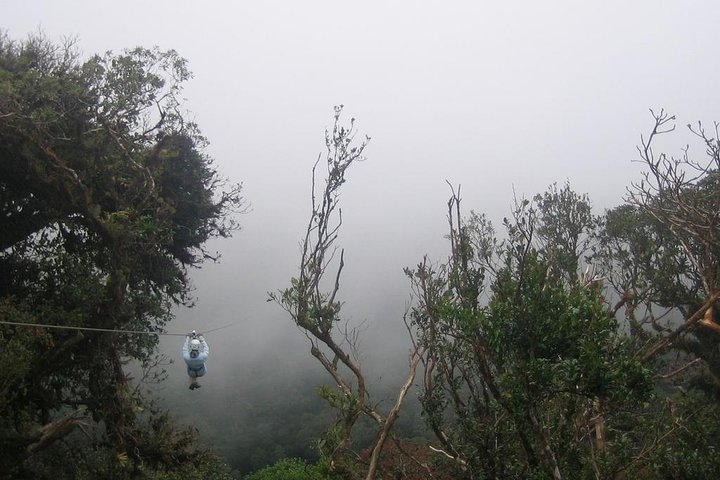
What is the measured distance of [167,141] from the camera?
13.3 meters

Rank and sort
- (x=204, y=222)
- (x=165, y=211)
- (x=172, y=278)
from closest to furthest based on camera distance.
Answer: (x=165, y=211)
(x=172, y=278)
(x=204, y=222)

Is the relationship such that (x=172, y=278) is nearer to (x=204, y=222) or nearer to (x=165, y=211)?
(x=204, y=222)

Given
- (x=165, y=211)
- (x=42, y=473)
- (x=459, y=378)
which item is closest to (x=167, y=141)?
(x=165, y=211)

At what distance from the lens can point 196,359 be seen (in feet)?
32.4

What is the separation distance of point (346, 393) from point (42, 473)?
7.51m

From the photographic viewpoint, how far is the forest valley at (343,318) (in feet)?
19.2

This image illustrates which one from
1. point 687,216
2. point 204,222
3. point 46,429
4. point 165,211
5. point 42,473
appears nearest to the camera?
point 687,216

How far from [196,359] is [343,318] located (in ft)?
10.1

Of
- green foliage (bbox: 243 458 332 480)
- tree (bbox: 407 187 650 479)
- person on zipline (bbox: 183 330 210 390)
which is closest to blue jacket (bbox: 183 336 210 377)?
person on zipline (bbox: 183 330 210 390)

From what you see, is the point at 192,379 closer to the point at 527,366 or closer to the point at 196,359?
the point at 196,359

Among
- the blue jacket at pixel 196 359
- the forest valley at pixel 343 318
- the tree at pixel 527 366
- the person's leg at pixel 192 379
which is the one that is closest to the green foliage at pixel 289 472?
the forest valley at pixel 343 318

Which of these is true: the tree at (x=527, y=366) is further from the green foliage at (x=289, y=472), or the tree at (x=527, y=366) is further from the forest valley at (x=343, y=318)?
the green foliage at (x=289, y=472)

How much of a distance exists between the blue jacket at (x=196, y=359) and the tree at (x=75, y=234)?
6.74ft

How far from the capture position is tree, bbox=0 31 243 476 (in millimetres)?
10453
